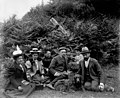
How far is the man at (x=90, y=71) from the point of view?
21.8 ft

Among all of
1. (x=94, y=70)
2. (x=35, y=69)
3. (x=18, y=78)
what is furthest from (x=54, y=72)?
(x=94, y=70)

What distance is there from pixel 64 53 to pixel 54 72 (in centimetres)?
80

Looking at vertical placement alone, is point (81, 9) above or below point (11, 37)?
above

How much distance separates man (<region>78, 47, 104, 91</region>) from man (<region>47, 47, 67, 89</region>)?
751mm

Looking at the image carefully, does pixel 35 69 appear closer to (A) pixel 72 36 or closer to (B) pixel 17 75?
(B) pixel 17 75

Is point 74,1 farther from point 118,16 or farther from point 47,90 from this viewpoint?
point 47,90

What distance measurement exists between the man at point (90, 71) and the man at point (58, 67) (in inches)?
29.6

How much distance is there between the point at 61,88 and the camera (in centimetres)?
683

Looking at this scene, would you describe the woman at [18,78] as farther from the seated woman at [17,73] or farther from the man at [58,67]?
the man at [58,67]

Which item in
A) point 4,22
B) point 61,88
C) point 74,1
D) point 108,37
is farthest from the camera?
point 74,1

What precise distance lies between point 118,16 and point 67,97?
8783 mm

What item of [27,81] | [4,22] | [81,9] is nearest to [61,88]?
[27,81]

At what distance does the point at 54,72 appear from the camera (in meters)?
7.15

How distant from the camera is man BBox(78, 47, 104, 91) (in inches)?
261
